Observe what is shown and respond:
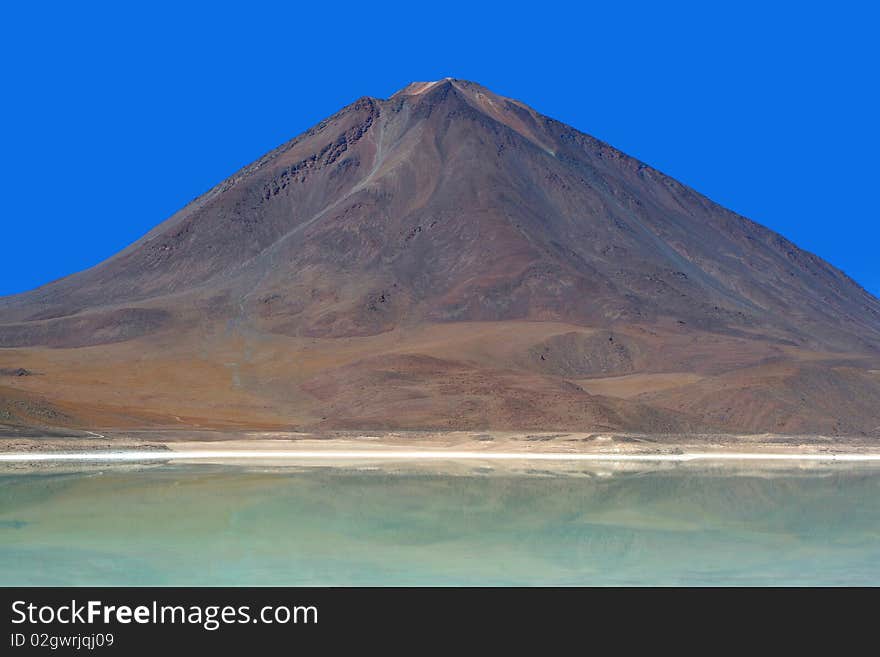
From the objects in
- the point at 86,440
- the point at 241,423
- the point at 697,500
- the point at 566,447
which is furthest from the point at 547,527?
the point at 241,423

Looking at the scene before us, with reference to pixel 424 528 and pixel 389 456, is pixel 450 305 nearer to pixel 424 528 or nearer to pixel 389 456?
pixel 389 456

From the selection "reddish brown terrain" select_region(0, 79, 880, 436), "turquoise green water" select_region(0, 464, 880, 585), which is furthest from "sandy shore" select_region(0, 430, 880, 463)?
"turquoise green water" select_region(0, 464, 880, 585)

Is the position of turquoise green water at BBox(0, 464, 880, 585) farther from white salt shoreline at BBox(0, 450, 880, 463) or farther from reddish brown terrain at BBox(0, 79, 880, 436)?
reddish brown terrain at BBox(0, 79, 880, 436)

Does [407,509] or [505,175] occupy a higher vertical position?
[505,175]

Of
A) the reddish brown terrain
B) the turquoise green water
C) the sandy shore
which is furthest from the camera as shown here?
the reddish brown terrain
